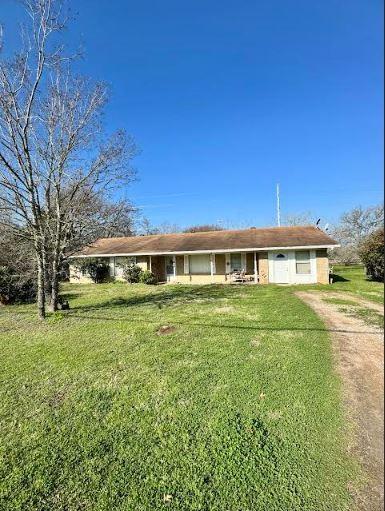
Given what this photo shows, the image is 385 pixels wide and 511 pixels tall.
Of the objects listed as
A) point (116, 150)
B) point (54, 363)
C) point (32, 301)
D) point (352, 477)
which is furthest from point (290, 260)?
point (352, 477)

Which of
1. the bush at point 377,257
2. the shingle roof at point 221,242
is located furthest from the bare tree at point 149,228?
the bush at point 377,257

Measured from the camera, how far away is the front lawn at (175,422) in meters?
3.37

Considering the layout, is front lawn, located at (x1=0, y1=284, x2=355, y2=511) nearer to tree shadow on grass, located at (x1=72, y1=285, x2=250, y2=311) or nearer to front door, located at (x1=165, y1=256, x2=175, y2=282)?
tree shadow on grass, located at (x1=72, y1=285, x2=250, y2=311)

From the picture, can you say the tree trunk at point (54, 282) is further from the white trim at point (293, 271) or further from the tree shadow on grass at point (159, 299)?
the white trim at point (293, 271)

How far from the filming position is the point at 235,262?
68.4 feet

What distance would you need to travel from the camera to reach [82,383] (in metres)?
5.81

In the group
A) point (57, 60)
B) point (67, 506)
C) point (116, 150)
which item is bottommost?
point (67, 506)

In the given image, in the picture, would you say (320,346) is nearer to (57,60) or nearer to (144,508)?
(144,508)

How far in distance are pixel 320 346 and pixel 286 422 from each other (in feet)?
8.53

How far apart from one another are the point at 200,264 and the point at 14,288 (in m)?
11.1

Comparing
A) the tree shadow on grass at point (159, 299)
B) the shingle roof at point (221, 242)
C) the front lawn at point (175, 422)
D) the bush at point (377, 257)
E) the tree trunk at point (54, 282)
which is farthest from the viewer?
the shingle roof at point (221, 242)

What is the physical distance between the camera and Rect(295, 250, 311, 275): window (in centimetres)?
1822

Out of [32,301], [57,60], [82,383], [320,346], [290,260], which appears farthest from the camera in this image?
[290,260]

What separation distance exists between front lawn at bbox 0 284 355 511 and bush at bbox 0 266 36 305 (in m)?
6.34
